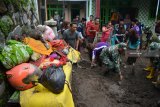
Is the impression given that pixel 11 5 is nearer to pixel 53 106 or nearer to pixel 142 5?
pixel 53 106

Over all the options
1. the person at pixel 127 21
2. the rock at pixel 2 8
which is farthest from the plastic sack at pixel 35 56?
the person at pixel 127 21

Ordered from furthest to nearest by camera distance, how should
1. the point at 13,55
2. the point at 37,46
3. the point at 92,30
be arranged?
the point at 92,30 → the point at 37,46 → the point at 13,55

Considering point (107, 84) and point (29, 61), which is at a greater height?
point (29, 61)

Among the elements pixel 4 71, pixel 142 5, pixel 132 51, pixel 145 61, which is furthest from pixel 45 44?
pixel 142 5

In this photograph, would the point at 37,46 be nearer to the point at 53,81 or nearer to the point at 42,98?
the point at 53,81

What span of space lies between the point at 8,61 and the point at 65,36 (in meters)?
3.35

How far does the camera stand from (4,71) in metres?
4.16

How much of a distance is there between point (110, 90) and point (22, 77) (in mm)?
2898

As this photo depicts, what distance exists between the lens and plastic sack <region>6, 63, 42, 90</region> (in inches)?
152

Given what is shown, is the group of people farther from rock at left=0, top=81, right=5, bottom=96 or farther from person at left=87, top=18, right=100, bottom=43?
rock at left=0, top=81, right=5, bottom=96

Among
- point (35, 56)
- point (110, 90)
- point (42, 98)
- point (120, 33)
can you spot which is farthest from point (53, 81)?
point (120, 33)

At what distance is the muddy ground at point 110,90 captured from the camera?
537cm

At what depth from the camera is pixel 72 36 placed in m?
7.19

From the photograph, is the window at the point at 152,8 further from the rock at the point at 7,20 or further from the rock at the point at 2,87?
the rock at the point at 2,87
